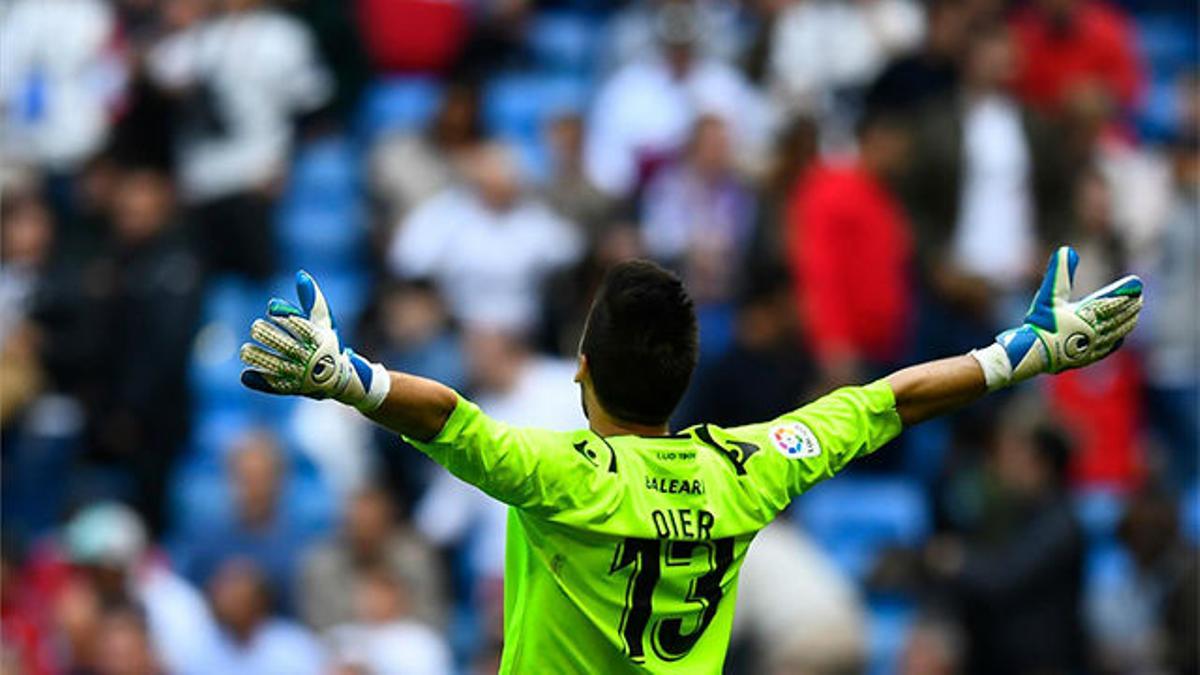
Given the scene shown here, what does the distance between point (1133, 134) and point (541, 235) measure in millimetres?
3796

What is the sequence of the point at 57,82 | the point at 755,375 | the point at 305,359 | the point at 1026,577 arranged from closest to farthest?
the point at 305,359
the point at 1026,577
the point at 755,375
the point at 57,82

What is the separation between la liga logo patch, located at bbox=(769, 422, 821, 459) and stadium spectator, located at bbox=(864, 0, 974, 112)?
282 inches

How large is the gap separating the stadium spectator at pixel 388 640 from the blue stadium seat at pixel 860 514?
208 centimetres

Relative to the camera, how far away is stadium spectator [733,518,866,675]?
10.9 meters

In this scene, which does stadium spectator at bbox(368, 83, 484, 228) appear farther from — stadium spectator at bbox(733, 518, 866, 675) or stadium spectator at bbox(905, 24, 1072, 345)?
stadium spectator at bbox(733, 518, 866, 675)

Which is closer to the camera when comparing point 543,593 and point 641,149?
point 543,593

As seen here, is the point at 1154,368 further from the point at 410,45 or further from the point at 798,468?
the point at 798,468

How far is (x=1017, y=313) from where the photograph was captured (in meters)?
13.0

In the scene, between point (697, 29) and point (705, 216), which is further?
point (697, 29)

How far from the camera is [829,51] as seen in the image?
14266mm

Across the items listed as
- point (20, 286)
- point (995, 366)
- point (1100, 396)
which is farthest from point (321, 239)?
point (995, 366)

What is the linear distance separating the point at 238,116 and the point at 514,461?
875 cm

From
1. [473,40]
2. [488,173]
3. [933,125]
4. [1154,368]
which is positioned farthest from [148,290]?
[1154,368]

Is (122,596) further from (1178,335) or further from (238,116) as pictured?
(1178,335)
